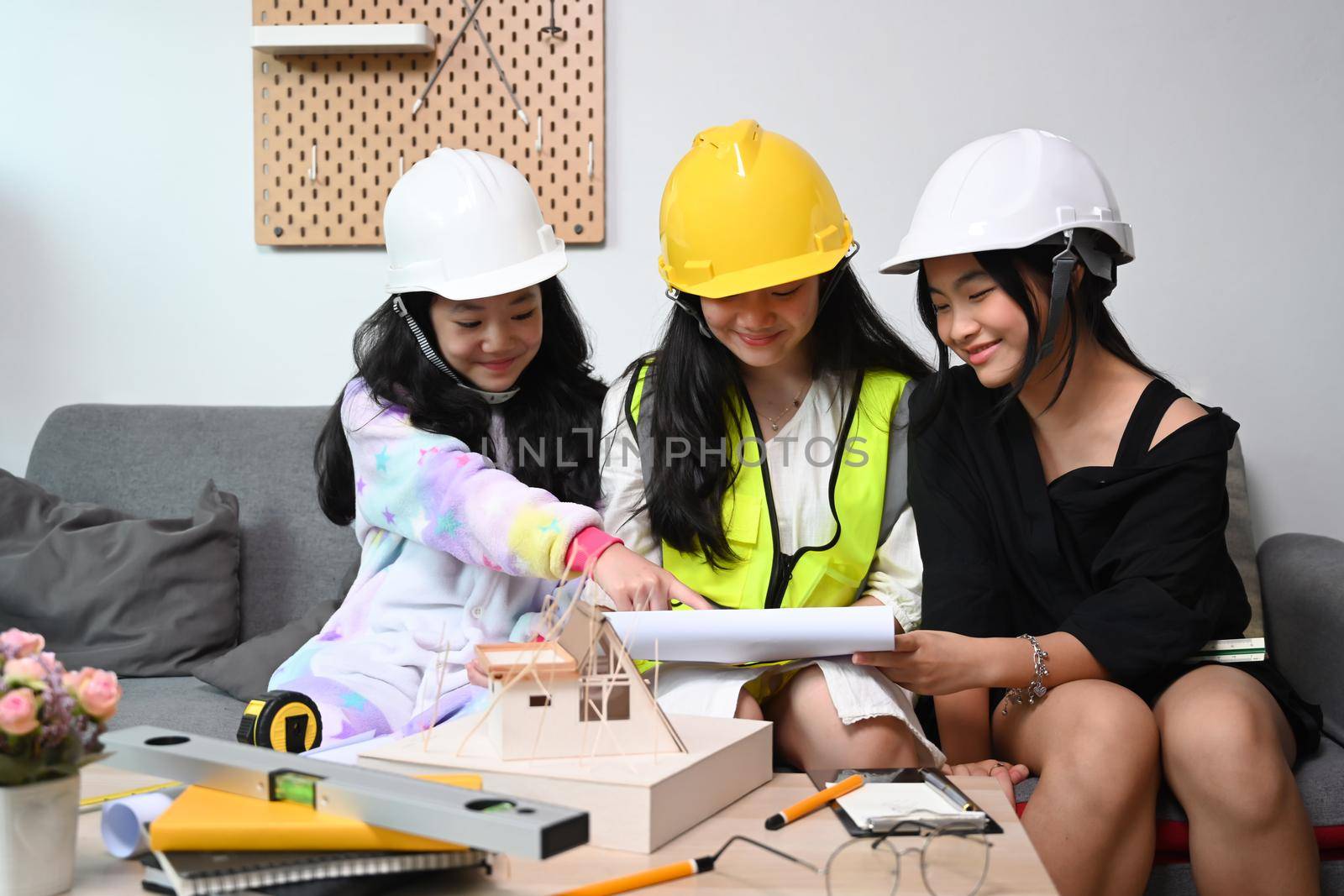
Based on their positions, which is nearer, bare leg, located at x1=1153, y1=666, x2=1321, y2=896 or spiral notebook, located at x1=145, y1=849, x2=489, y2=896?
spiral notebook, located at x1=145, y1=849, x2=489, y2=896

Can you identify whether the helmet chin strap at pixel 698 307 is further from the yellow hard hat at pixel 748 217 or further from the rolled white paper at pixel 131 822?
the rolled white paper at pixel 131 822

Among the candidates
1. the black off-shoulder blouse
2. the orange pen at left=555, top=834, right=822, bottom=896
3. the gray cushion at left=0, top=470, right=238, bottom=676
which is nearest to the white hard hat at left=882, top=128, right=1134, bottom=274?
the black off-shoulder blouse

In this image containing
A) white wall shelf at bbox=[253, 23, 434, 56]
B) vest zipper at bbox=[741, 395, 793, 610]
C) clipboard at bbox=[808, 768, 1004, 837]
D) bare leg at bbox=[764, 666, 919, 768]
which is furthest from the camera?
white wall shelf at bbox=[253, 23, 434, 56]

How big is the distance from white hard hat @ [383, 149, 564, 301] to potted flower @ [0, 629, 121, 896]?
879mm

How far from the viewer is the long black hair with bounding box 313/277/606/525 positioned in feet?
5.63

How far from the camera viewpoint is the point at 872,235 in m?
2.31

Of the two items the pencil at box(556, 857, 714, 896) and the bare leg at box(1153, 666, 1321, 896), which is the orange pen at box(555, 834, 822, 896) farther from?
the bare leg at box(1153, 666, 1321, 896)

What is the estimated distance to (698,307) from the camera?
1652 millimetres

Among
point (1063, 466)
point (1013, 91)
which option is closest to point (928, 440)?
point (1063, 466)

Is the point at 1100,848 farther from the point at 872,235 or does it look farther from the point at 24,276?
the point at 24,276

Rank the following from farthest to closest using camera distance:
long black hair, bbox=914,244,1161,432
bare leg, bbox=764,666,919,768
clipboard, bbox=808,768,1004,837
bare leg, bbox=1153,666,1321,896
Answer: long black hair, bbox=914,244,1161,432, bare leg, bbox=764,666,919,768, bare leg, bbox=1153,666,1321,896, clipboard, bbox=808,768,1004,837

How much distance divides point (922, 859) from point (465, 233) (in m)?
1.09

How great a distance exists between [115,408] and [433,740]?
1.51m

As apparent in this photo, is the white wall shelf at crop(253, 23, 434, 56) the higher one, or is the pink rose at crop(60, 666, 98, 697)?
the white wall shelf at crop(253, 23, 434, 56)
